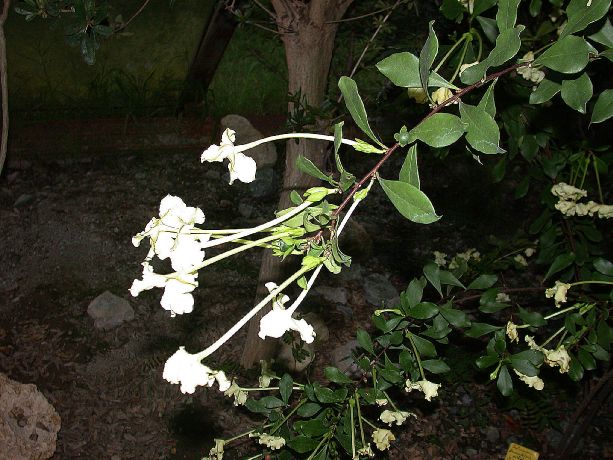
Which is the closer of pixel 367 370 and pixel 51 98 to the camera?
pixel 367 370

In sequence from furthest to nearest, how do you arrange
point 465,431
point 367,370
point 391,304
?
point 391,304 → point 465,431 → point 367,370

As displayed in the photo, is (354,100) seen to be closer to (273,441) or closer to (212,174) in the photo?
(273,441)

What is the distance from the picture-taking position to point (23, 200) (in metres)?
3.05

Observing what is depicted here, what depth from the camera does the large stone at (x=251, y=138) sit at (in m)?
3.46

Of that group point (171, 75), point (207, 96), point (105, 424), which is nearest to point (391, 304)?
point (105, 424)

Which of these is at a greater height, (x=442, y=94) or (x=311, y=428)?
(x=442, y=94)

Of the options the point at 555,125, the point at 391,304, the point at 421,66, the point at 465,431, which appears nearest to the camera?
the point at 421,66

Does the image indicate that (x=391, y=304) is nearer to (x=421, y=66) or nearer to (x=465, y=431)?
(x=465, y=431)

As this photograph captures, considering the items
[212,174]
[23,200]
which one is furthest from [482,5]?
[23,200]

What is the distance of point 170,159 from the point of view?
349cm

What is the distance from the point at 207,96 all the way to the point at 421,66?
327cm

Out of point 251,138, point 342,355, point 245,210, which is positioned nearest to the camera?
point 342,355

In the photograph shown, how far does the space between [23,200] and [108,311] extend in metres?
0.91

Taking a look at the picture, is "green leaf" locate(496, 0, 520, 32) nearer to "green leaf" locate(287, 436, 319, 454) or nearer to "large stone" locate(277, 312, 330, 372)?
"green leaf" locate(287, 436, 319, 454)
